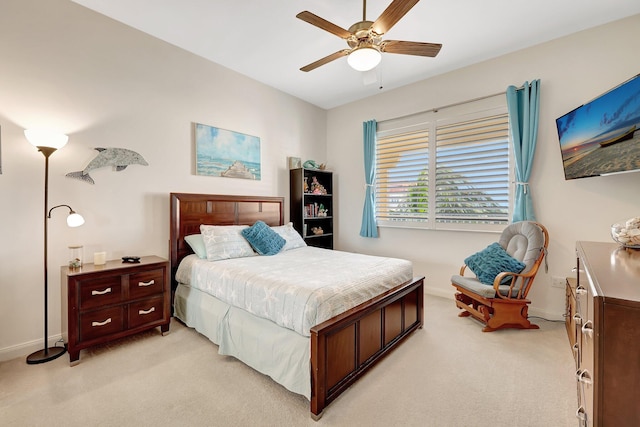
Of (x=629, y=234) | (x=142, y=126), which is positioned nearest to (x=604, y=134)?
(x=629, y=234)

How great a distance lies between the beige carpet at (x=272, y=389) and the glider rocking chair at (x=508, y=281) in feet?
0.88

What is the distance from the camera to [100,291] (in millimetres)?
2410

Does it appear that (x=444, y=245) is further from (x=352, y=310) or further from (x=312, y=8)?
(x=312, y=8)

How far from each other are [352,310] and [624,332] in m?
1.45

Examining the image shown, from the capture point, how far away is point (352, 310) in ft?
6.72

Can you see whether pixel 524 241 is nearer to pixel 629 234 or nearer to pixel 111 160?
pixel 629 234

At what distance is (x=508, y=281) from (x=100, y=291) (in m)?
4.04

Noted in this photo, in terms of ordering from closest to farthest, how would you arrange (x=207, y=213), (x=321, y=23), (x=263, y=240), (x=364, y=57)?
(x=321, y=23) → (x=364, y=57) → (x=263, y=240) → (x=207, y=213)

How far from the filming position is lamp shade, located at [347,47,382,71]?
222 cm

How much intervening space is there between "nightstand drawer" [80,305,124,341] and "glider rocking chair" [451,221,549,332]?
3.45m

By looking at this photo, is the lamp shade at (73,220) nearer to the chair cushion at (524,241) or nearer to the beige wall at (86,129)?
the beige wall at (86,129)

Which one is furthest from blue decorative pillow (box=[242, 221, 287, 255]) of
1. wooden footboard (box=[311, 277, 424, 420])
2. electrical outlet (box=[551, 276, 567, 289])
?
electrical outlet (box=[551, 276, 567, 289])

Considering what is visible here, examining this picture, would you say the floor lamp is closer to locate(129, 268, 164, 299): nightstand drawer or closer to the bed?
locate(129, 268, 164, 299): nightstand drawer

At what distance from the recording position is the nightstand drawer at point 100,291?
232 centimetres
